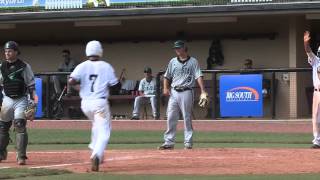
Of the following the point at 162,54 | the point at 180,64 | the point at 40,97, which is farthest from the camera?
the point at 162,54

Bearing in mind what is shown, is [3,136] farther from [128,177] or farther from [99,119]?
[128,177]

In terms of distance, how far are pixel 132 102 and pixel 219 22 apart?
3.82 m

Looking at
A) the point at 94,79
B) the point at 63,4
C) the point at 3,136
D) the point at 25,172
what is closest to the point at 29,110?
the point at 3,136

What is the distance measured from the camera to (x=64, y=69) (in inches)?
915

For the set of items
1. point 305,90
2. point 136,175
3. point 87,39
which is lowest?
point 136,175

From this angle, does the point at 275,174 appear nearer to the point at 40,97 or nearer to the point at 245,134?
the point at 245,134

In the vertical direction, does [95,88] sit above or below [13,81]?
below

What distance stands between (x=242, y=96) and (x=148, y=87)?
9.90ft

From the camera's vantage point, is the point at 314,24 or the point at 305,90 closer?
the point at 305,90

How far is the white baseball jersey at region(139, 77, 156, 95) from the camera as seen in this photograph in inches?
823

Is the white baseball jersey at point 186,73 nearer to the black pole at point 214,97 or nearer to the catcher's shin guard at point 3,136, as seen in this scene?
the catcher's shin guard at point 3,136

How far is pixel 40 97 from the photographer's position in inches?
842

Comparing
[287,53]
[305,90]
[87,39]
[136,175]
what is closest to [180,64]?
[136,175]

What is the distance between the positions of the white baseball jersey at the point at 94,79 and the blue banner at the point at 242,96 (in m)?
9.84
